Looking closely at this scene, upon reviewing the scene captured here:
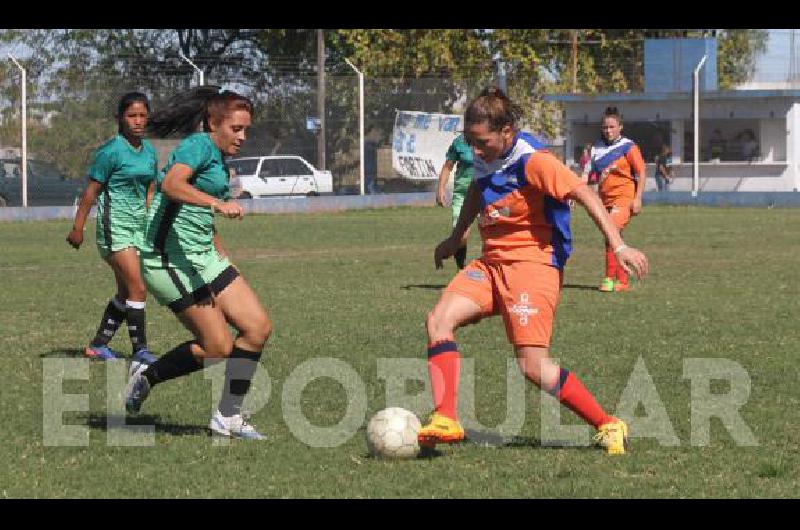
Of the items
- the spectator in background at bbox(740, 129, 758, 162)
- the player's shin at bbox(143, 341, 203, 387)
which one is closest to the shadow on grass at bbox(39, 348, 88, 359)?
the player's shin at bbox(143, 341, 203, 387)

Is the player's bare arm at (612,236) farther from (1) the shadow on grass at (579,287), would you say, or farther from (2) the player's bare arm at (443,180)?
(2) the player's bare arm at (443,180)

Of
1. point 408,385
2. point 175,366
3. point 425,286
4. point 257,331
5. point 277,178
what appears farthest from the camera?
point 277,178

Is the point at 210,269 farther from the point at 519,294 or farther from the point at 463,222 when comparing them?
the point at 519,294

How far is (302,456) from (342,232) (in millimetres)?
19400

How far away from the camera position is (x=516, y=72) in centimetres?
4275

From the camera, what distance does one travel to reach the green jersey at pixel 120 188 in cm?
1027

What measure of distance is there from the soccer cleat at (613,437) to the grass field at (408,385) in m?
0.09

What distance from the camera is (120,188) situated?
10.4 m

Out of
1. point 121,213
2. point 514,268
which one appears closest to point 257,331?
point 514,268

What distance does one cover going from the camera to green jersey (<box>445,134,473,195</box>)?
15555 millimetres

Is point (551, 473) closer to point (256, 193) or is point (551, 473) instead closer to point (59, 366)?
point (59, 366)

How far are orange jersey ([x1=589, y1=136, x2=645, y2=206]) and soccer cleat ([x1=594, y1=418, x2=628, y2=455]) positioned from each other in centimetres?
874

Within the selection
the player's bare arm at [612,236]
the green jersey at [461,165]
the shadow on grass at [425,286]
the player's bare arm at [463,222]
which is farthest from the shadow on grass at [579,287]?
the player's bare arm at [612,236]

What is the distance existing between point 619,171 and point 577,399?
8.80m
